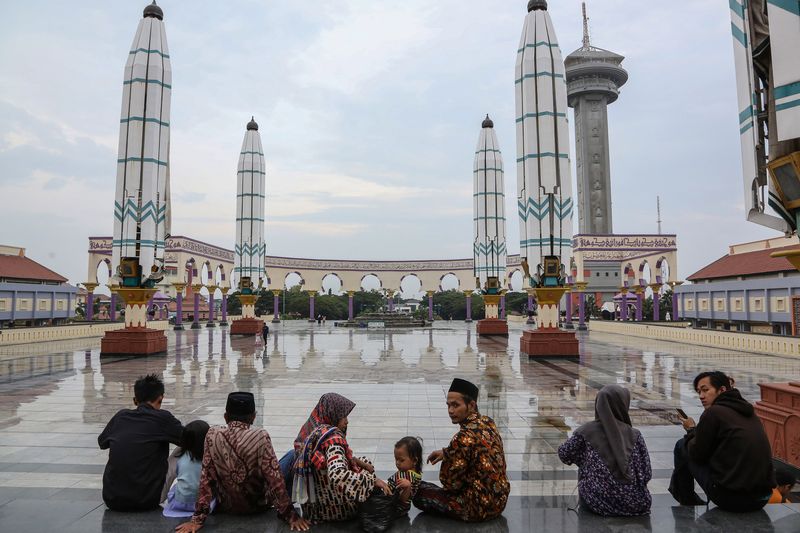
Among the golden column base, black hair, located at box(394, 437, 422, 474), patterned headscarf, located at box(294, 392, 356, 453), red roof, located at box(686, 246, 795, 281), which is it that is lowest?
black hair, located at box(394, 437, 422, 474)

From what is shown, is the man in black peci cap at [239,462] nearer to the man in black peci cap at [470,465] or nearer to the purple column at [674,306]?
the man in black peci cap at [470,465]

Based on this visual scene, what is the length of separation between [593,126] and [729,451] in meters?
58.4

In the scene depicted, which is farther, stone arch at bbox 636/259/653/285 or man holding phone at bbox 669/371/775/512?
stone arch at bbox 636/259/653/285

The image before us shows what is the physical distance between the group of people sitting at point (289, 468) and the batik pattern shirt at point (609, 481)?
51cm

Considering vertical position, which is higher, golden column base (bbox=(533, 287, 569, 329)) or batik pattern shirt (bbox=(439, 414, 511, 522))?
golden column base (bbox=(533, 287, 569, 329))

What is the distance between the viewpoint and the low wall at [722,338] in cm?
1375

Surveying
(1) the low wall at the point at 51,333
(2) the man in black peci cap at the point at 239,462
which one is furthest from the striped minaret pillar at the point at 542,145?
(1) the low wall at the point at 51,333

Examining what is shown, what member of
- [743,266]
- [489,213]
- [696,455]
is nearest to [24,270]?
[489,213]

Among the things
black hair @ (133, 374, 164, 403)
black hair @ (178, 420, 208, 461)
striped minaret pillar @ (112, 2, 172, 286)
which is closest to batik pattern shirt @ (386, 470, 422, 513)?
black hair @ (178, 420, 208, 461)

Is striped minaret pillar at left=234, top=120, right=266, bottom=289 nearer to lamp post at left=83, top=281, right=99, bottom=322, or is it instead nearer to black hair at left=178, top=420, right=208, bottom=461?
lamp post at left=83, top=281, right=99, bottom=322

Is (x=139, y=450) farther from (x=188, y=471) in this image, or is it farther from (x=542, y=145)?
(x=542, y=145)

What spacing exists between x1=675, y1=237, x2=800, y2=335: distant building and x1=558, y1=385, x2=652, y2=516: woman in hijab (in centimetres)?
2000

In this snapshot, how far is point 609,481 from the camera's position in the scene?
3.11 m

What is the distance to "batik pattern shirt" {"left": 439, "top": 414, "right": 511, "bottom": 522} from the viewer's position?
292cm
